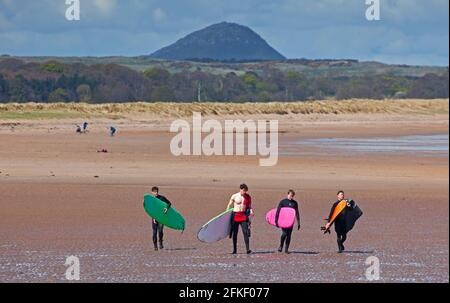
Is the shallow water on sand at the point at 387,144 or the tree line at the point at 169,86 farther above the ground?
the tree line at the point at 169,86

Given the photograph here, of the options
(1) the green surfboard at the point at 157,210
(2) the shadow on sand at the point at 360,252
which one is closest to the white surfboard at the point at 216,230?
(1) the green surfboard at the point at 157,210

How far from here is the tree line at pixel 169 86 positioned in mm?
65625

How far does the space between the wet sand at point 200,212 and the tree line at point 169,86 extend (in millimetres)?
31729

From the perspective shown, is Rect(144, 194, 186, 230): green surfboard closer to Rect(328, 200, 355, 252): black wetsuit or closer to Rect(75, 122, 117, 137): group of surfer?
Rect(328, 200, 355, 252): black wetsuit

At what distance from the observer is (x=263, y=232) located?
52.2 feet

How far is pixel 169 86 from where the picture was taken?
78.8m

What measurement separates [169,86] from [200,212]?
6156cm

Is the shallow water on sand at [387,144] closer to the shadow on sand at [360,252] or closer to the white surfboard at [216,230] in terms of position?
the shadow on sand at [360,252]

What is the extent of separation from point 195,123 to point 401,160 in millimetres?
21584

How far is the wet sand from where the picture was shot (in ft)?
41.7

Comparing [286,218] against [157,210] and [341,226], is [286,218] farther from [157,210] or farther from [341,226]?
[157,210]

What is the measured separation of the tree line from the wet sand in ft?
104
